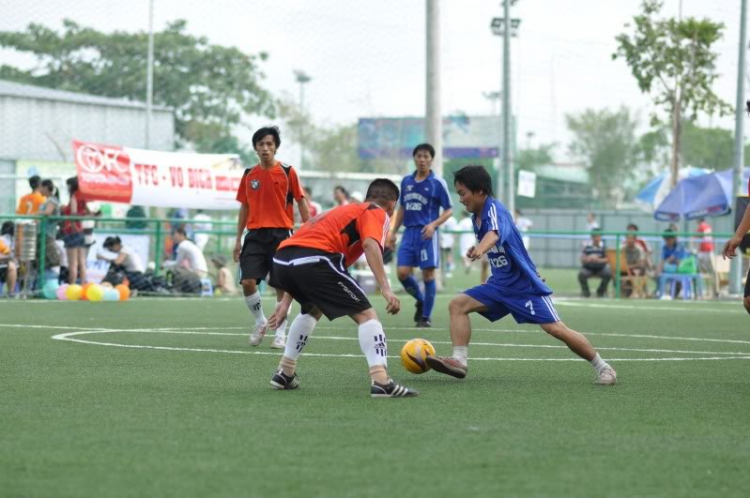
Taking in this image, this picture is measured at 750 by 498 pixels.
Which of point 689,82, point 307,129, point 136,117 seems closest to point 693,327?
point 689,82

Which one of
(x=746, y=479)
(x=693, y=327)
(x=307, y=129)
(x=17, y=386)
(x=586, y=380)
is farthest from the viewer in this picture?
(x=307, y=129)

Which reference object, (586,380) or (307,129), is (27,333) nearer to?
(586,380)

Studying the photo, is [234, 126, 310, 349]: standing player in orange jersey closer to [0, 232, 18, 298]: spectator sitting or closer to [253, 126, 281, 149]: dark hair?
[253, 126, 281, 149]: dark hair

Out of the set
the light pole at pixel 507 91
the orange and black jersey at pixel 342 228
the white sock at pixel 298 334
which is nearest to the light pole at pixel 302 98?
the light pole at pixel 507 91

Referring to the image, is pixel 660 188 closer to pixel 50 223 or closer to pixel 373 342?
pixel 50 223

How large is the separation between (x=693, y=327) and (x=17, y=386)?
9.63 m

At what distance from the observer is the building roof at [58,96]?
36188mm

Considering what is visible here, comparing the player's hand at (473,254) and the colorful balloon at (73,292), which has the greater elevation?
the player's hand at (473,254)

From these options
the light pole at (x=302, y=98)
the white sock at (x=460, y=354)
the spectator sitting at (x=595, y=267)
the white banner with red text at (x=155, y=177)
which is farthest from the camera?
the light pole at (x=302, y=98)

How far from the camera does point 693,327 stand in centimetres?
1545

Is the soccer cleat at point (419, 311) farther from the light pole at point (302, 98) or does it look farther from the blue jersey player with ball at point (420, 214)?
the light pole at point (302, 98)

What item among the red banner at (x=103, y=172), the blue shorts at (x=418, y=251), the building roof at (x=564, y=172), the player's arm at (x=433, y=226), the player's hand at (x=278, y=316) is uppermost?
the building roof at (x=564, y=172)

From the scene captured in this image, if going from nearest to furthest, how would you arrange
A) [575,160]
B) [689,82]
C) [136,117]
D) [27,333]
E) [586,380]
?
[586,380] < [27,333] < [689,82] < [136,117] < [575,160]

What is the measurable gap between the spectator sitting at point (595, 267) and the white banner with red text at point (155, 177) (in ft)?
22.9
